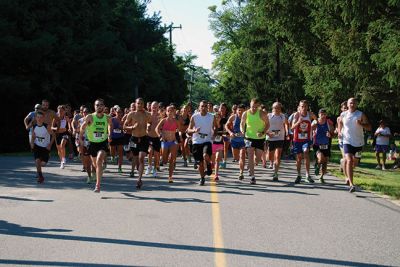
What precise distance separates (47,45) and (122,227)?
23.9m

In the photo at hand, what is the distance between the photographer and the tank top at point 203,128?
13.6 meters

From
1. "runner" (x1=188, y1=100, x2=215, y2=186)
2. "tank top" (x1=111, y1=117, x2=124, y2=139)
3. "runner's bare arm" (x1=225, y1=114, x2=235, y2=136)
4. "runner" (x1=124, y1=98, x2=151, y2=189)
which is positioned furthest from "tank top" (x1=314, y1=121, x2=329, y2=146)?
"tank top" (x1=111, y1=117, x2=124, y2=139)

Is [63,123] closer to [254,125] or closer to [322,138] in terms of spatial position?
[254,125]

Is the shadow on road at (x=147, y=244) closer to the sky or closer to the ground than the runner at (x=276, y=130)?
closer to the ground

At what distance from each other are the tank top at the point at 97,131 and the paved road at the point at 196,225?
3.78 ft

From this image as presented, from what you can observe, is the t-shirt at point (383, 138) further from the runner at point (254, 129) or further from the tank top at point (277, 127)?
the runner at point (254, 129)

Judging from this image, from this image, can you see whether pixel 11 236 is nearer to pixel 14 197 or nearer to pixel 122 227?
pixel 122 227

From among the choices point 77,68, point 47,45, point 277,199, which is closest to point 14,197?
point 277,199

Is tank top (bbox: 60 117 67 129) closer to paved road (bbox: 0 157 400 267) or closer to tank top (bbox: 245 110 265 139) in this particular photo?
paved road (bbox: 0 157 400 267)

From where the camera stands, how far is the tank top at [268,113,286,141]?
591 inches

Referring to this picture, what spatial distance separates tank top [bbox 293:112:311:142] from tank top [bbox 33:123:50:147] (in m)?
6.21

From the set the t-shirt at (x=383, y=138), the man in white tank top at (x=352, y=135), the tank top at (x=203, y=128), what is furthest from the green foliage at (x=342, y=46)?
the tank top at (x=203, y=128)

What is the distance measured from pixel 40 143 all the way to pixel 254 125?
17.4ft

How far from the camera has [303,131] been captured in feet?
46.2
